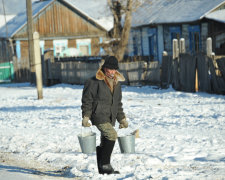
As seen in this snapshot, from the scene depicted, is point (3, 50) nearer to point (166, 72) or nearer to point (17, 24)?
point (17, 24)

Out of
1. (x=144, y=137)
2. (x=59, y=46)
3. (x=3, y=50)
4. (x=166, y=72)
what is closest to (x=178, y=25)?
(x=166, y=72)

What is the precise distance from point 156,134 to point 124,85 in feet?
39.6

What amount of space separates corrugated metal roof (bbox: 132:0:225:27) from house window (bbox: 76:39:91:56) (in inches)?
235

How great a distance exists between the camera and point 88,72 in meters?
22.8

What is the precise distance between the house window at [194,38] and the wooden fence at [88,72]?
7381mm

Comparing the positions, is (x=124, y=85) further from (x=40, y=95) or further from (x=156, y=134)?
(x=156, y=134)

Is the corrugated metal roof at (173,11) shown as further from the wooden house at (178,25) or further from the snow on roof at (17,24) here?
the snow on roof at (17,24)

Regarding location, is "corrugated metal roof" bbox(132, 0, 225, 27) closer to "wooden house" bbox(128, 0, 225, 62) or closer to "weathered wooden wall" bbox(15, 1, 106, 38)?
"wooden house" bbox(128, 0, 225, 62)

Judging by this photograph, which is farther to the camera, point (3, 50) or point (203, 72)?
point (3, 50)

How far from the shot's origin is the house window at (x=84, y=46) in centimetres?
3769

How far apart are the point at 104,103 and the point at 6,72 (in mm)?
24562

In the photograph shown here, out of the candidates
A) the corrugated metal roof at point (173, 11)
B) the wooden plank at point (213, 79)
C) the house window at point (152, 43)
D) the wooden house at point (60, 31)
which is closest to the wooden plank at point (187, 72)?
the wooden plank at point (213, 79)

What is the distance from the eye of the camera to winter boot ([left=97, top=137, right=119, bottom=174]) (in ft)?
18.5

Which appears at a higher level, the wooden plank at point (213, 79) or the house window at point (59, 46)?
the house window at point (59, 46)
